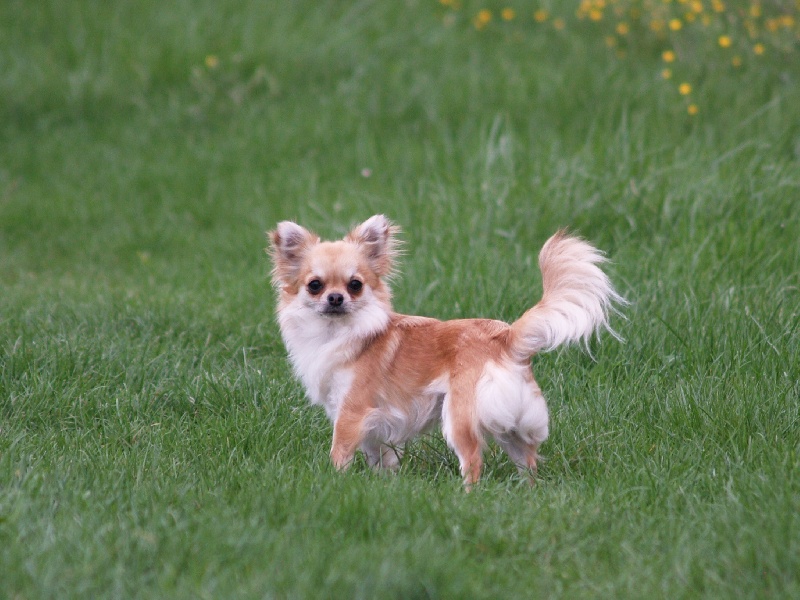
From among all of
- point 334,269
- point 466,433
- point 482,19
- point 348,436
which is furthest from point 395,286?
point 482,19

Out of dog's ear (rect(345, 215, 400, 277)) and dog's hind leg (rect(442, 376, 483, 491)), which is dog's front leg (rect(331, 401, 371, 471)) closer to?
dog's hind leg (rect(442, 376, 483, 491))

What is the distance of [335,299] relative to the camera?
4066 millimetres

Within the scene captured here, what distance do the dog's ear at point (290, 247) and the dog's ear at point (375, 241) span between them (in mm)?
214

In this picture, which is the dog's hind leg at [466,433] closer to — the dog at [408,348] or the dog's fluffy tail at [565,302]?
the dog at [408,348]

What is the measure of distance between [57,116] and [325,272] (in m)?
6.75

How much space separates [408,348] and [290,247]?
767mm

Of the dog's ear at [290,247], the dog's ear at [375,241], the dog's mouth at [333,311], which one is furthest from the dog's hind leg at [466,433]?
the dog's ear at [290,247]

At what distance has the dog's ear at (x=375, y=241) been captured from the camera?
4.38m

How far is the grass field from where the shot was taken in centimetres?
320

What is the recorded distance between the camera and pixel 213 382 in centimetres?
478

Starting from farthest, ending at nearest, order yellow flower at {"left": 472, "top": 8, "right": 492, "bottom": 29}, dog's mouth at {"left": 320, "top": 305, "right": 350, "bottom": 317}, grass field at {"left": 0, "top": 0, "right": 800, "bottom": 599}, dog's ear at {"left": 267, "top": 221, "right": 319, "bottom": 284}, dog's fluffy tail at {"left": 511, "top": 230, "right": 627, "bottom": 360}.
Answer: yellow flower at {"left": 472, "top": 8, "right": 492, "bottom": 29}, dog's ear at {"left": 267, "top": 221, "right": 319, "bottom": 284}, dog's mouth at {"left": 320, "top": 305, "right": 350, "bottom": 317}, dog's fluffy tail at {"left": 511, "top": 230, "right": 627, "bottom": 360}, grass field at {"left": 0, "top": 0, "right": 800, "bottom": 599}

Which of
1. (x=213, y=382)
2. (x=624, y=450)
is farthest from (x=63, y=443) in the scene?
(x=624, y=450)

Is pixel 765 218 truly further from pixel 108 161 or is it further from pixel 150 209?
pixel 108 161

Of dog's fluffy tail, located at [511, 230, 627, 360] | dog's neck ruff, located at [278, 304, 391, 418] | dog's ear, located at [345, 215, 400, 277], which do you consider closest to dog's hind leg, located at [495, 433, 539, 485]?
dog's fluffy tail, located at [511, 230, 627, 360]
